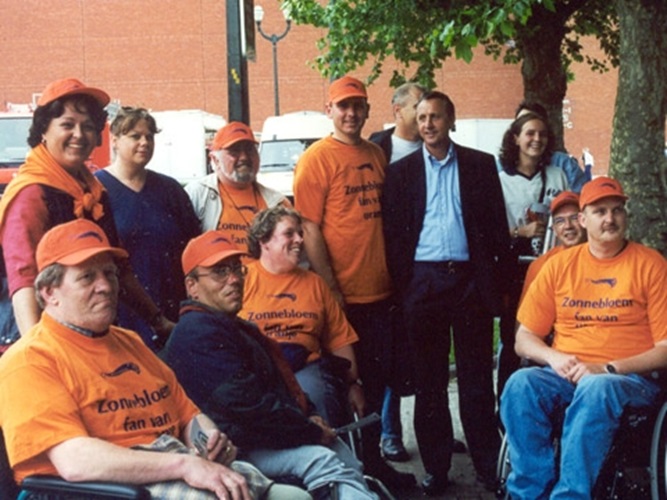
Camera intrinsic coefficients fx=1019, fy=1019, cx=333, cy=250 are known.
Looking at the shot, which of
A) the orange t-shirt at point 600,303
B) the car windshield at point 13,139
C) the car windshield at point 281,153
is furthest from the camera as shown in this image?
the car windshield at point 281,153

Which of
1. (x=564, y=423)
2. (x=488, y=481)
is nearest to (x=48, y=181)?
(x=564, y=423)

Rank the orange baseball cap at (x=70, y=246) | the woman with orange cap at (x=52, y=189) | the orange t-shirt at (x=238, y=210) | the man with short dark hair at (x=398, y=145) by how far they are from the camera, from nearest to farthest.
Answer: the orange baseball cap at (x=70, y=246) < the woman with orange cap at (x=52, y=189) < the orange t-shirt at (x=238, y=210) < the man with short dark hair at (x=398, y=145)

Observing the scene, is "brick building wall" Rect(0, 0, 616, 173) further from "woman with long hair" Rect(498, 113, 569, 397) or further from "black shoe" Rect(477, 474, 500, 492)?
"black shoe" Rect(477, 474, 500, 492)

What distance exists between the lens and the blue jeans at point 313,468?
3656 mm

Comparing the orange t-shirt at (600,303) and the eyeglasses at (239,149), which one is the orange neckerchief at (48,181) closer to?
the eyeglasses at (239,149)

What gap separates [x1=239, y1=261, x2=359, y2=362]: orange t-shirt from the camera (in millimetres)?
4812

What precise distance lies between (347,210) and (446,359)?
961 mm

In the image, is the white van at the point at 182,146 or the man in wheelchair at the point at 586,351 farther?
the white van at the point at 182,146

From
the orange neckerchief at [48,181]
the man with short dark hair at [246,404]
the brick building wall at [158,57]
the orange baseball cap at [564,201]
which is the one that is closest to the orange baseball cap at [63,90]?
the orange neckerchief at [48,181]

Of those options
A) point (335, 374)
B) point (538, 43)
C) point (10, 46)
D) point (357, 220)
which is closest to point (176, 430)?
point (335, 374)

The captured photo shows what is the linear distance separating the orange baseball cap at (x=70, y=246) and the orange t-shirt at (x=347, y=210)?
2.12m

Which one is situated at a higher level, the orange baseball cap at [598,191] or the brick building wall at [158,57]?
the brick building wall at [158,57]

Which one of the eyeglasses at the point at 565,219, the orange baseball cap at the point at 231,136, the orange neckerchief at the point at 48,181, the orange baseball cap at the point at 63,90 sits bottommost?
the eyeglasses at the point at 565,219

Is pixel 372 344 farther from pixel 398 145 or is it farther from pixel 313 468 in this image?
pixel 313 468
